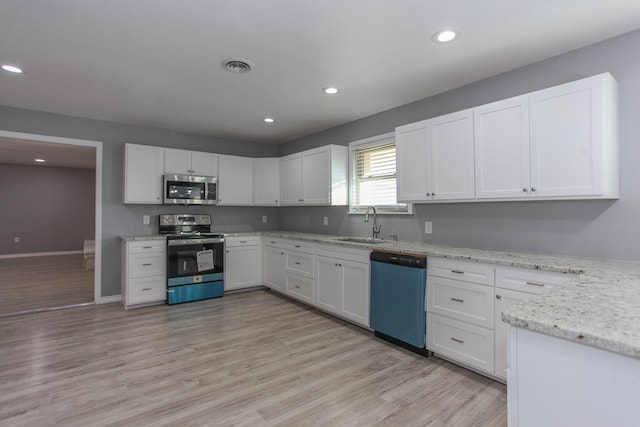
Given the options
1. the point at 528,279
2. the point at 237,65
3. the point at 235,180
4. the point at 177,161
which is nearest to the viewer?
the point at 528,279

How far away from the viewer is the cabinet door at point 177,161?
4.61 metres

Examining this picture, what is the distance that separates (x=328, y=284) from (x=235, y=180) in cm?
250

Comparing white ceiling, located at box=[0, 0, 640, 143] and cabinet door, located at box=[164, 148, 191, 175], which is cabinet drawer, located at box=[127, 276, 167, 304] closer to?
cabinet door, located at box=[164, 148, 191, 175]

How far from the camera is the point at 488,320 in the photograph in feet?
7.68

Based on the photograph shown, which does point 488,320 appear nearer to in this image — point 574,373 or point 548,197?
point 548,197

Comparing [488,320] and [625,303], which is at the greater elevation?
[625,303]

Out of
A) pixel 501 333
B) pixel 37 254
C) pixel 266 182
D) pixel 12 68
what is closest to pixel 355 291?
pixel 501 333

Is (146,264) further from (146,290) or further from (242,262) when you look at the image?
(242,262)

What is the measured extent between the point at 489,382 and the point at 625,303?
4.83 ft

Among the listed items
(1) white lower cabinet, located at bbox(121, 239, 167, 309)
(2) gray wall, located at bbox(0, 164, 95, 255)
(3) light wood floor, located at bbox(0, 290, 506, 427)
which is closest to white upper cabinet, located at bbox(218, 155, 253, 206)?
(1) white lower cabinet, located at bbox(121, 239, 167, 309)

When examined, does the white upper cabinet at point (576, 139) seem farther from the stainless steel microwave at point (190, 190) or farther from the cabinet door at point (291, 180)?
the stainless steel microwave at point (190, 190)

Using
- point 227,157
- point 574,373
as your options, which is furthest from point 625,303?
point 227,157

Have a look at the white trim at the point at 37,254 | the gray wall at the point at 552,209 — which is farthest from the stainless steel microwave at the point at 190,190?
the white trim at the point at 37,254

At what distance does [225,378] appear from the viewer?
2.40 metres
